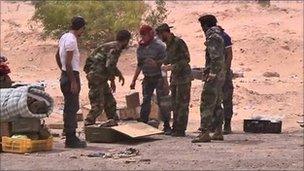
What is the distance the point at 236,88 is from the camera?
1859 centimetres

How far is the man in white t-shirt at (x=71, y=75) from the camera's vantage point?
9.59 metres

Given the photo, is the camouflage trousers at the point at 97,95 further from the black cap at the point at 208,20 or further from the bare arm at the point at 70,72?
the black cap at the point at 208,20

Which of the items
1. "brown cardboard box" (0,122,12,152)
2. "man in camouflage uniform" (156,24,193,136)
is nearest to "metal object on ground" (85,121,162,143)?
"man in camouflage uniform" (156,24,193,136)

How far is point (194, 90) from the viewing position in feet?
58.8

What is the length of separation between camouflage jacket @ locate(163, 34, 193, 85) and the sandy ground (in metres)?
0.90

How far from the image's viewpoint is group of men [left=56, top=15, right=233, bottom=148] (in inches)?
393

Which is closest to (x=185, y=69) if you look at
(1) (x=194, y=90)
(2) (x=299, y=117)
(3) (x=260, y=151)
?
(3) (x=260, y=151)

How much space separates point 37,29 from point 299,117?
1642 centimetres

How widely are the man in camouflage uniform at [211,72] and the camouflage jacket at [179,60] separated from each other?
62cm

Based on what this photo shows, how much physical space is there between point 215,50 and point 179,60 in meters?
1.07

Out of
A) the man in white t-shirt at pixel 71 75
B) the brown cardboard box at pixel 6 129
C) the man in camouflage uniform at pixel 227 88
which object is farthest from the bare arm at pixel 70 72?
the man in camouflage uniform at pixel 227 88

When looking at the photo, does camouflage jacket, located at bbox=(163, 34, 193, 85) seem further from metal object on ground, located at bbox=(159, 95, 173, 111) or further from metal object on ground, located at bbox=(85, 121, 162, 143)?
metal object on ground, located at bbox=(85, 121, 162, 143)

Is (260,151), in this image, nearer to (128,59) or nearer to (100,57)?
(100,57)

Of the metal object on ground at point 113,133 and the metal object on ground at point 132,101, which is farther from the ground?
the metal object on ground at point 132,101
